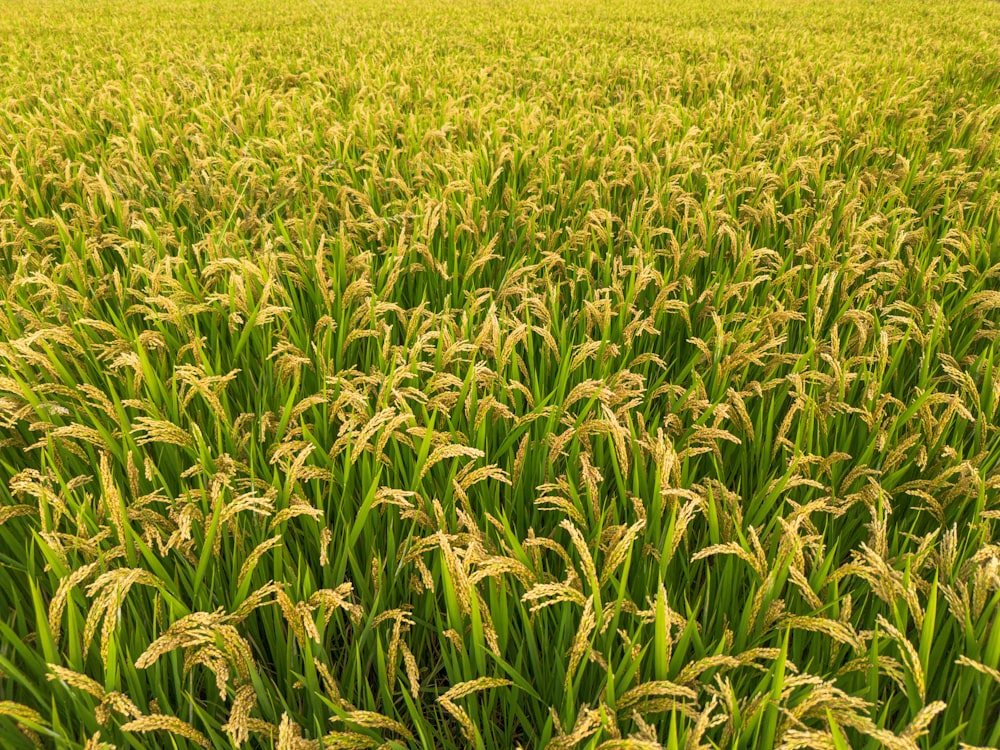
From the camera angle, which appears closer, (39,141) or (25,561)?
(25,561)

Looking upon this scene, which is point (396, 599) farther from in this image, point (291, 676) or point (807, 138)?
point (807, 138)

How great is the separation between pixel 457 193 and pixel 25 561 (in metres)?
3.06

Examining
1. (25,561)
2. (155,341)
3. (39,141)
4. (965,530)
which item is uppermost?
(39,141)

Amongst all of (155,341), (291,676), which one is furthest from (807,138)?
(291,676)

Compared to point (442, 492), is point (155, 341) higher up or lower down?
higher up

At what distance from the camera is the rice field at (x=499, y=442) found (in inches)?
53.7

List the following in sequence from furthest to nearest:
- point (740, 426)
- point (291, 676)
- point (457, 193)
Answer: point (457, 193)
point (740, 426)
point (291, 676)

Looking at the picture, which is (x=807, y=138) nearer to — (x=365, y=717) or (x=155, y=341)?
(x=155, y=341)

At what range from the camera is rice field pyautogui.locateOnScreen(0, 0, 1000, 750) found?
1.36 meters

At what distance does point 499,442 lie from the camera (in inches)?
87.7

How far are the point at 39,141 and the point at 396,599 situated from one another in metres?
5.00

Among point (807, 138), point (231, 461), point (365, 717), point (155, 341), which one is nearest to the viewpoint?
point (365, 717)

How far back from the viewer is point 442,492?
197 cm

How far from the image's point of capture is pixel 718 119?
5805 millimetres
